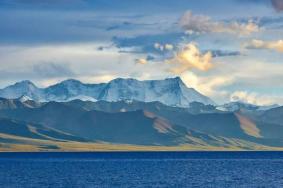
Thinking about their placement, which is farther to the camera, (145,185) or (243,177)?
(243,177)

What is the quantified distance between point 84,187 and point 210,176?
1733 inches

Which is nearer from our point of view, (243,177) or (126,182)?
(126,182)

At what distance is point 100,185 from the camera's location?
153375 mm

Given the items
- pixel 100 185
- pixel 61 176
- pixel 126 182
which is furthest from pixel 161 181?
pixel 61 176

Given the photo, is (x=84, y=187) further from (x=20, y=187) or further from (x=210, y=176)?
(x=210, y=176)

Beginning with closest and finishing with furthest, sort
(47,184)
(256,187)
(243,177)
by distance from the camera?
1. (256,187)
2. (47,184)
3. (243,177)

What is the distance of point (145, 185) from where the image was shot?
155000 millimetres

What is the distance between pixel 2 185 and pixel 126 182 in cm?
2843

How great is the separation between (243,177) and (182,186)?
103 ft

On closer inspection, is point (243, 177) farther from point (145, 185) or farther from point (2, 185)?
point (2, 185)

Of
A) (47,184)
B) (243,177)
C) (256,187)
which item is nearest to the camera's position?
(256,187)

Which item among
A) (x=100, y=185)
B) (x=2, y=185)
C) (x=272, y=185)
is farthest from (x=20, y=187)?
(x=272, y=185)

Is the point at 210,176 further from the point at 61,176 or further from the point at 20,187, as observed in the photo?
the point at 20,187

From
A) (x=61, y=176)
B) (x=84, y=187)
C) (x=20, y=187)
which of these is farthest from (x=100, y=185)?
(x=61, y=176)
